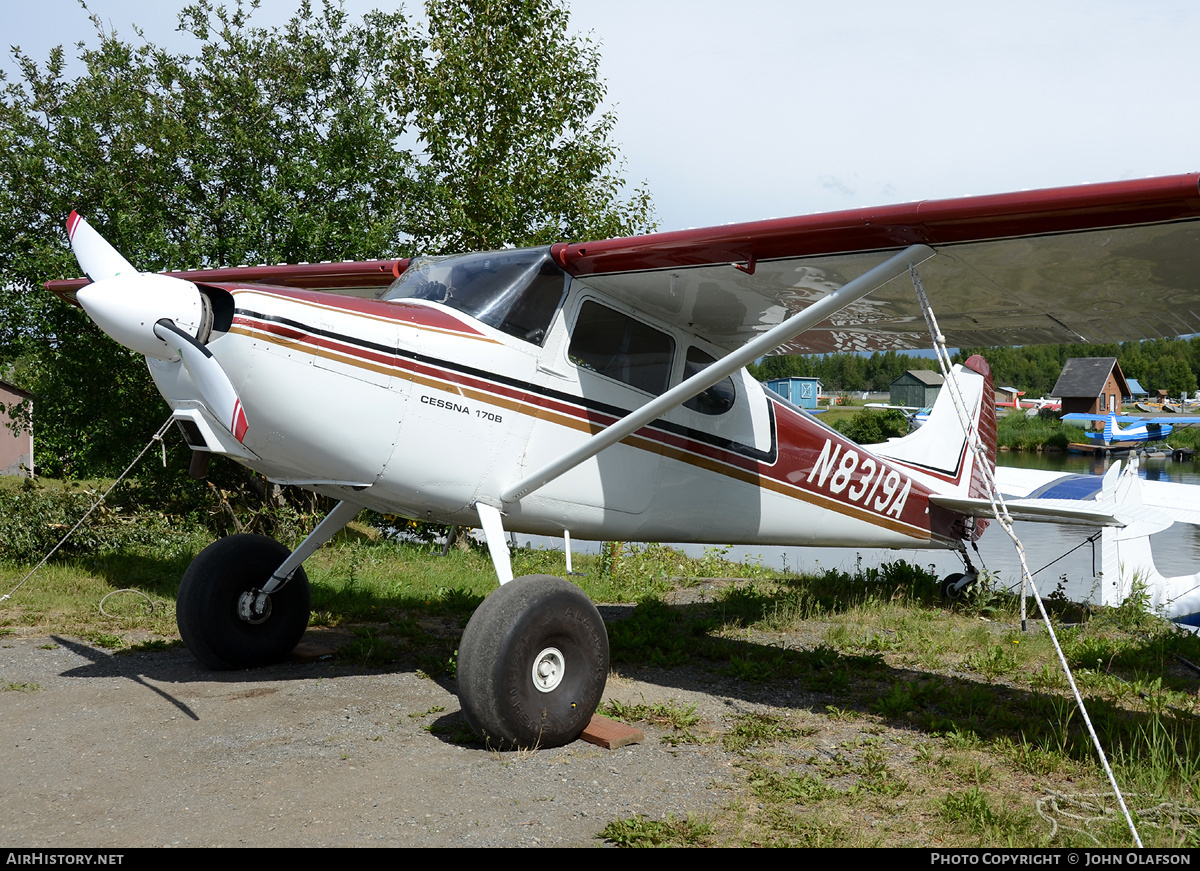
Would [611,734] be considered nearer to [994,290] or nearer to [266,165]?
[994,290]

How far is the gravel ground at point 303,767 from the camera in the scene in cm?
339

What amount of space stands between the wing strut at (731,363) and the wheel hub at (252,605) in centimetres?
206

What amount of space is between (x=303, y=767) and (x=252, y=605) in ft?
6.77

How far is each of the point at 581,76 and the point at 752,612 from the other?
8.44 metres

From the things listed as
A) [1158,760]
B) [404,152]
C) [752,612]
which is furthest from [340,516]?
[404,152]

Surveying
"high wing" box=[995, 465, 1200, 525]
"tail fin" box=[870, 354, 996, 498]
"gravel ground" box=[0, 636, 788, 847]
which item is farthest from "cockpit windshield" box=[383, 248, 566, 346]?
"high wing" box=[995, 465, 1200, 525]

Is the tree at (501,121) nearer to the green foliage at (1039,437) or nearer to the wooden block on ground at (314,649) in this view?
the wooden block on ground at (314,649)

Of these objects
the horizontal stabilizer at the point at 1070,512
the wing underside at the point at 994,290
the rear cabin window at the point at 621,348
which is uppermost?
the wing underside at the point at 994,290

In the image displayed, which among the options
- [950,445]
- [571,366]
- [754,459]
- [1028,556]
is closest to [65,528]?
[571,366]

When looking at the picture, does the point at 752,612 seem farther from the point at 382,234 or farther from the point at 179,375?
the point at 382,234

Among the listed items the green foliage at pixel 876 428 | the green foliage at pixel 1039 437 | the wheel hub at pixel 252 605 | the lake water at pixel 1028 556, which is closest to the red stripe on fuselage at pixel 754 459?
the wheel hub at pixel 252 605

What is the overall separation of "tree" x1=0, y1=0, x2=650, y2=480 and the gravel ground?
6035mm

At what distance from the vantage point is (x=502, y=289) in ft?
16.6

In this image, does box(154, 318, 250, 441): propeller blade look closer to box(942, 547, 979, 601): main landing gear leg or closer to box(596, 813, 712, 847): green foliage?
box(596, 813, 712, 847): green foliage
